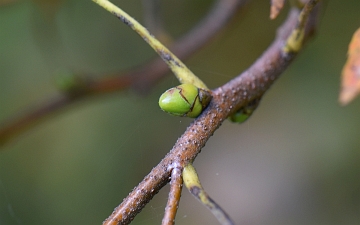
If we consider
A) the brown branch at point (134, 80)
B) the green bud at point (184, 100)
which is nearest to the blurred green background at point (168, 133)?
the brown branch at point (134, 80)

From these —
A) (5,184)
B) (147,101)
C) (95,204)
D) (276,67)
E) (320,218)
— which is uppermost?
(5,184)

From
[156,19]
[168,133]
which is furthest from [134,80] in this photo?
[168,133]

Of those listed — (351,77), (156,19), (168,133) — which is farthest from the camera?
(168,133)

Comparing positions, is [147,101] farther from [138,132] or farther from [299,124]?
[299,124]

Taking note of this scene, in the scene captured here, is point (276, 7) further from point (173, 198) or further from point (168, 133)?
point (168, 133)

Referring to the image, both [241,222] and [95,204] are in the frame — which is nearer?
[241,222]

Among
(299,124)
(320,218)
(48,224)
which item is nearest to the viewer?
(320,218)

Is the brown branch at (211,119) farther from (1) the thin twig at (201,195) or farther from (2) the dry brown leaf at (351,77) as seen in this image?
(2) the dry brown leaf at (351,77)

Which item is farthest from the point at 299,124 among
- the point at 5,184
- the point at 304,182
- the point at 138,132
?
the point at 5,184
